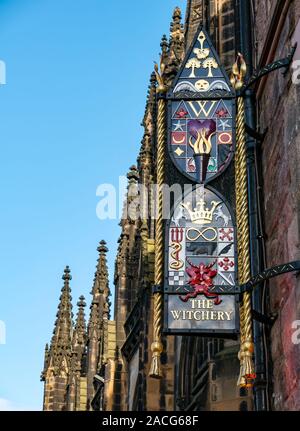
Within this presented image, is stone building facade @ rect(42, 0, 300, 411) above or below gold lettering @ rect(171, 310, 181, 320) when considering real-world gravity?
above

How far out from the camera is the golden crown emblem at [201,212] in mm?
9641

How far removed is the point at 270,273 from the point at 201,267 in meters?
0.81

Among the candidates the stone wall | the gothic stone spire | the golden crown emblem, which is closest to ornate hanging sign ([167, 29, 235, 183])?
the golden crown emblem

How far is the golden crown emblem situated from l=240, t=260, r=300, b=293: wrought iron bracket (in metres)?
0.87

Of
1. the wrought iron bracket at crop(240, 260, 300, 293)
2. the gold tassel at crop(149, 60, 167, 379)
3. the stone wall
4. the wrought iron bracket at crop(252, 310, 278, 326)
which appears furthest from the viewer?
the wrought iron bracket at crop(252, 310, 278, 326)

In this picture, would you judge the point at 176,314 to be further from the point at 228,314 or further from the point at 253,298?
the point at 253,298

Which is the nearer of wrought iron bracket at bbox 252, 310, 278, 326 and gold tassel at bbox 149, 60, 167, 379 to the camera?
gold tassel at bbox 149, 60, 167, 379

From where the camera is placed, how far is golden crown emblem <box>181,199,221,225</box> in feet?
31.6

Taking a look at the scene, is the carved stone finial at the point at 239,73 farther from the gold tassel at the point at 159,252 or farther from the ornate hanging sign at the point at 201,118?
the gold tassel at the point at 159,252

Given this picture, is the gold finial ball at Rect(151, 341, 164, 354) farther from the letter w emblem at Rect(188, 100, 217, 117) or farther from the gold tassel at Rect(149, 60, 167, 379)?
the letter w emblem at Rect(188, 100, 217, 117)

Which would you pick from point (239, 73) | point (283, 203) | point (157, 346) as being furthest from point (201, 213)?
point (239, 73)

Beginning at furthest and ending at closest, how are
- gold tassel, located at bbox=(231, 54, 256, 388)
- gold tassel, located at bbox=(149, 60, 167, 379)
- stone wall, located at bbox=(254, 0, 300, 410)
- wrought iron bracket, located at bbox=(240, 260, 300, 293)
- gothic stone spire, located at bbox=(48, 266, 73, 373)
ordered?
1. gothic stone spire, located at bbox=(48, 266, 73, 373)
2. gold tassel, located at bbox=(149, 60, 167, 379)
3. stone wall, located at bbox=(254, 0, 300, 410)
4. gold tassel, located at bbox=(231, 54, 256, 388)
5. wrought iron bracket, located at bbox=(240, 260, 300, 293)

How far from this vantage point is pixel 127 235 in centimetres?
3055

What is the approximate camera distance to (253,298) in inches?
392
